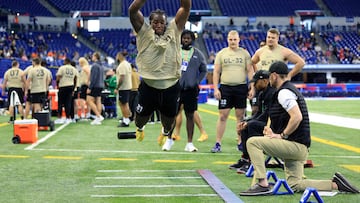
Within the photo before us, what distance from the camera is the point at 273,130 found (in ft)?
21.9

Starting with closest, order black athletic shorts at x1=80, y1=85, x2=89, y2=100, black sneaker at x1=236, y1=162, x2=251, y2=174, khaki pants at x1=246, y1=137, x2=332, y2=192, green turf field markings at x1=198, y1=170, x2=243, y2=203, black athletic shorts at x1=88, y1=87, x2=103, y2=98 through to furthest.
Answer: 1. green turf field markings at x1=198, y1=170, x2=243, y2=203
2. khaki pants at x1=246, y1=137, x2=332, y2=192
3. black sneaker at x1=236, y1=162, x2=251, y2=174
4. black athletic shorts at x1=88, y1=87, x2=103, y2=98
5. black athletic shorts at x1=80, y1=85, x2=89, y2=100

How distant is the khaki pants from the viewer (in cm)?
638

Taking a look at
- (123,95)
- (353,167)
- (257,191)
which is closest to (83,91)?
(123,95)

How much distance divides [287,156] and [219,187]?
0.81 meters

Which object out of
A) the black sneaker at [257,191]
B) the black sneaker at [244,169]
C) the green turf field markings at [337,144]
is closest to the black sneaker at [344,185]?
the black sneaker at [257,191]

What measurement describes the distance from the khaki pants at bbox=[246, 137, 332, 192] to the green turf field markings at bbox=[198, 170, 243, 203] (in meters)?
0.36

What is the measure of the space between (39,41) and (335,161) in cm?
4344

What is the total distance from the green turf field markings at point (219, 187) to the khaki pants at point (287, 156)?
14.1 inches

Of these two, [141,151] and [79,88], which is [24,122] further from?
[79,88]

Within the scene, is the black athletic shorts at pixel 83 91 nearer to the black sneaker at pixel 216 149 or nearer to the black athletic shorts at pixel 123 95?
the black athletic shorts at pixel 123 95

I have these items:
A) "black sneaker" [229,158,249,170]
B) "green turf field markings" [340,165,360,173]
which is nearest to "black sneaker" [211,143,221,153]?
"black sneaker" [229,158,249,170]

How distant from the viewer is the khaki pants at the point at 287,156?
638 cm

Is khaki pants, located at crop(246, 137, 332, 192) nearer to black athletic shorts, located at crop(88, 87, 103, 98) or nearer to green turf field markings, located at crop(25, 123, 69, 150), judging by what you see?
green turf field markings, located at crop(25, 123, 69, 150)

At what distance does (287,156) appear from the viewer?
21.1ft
